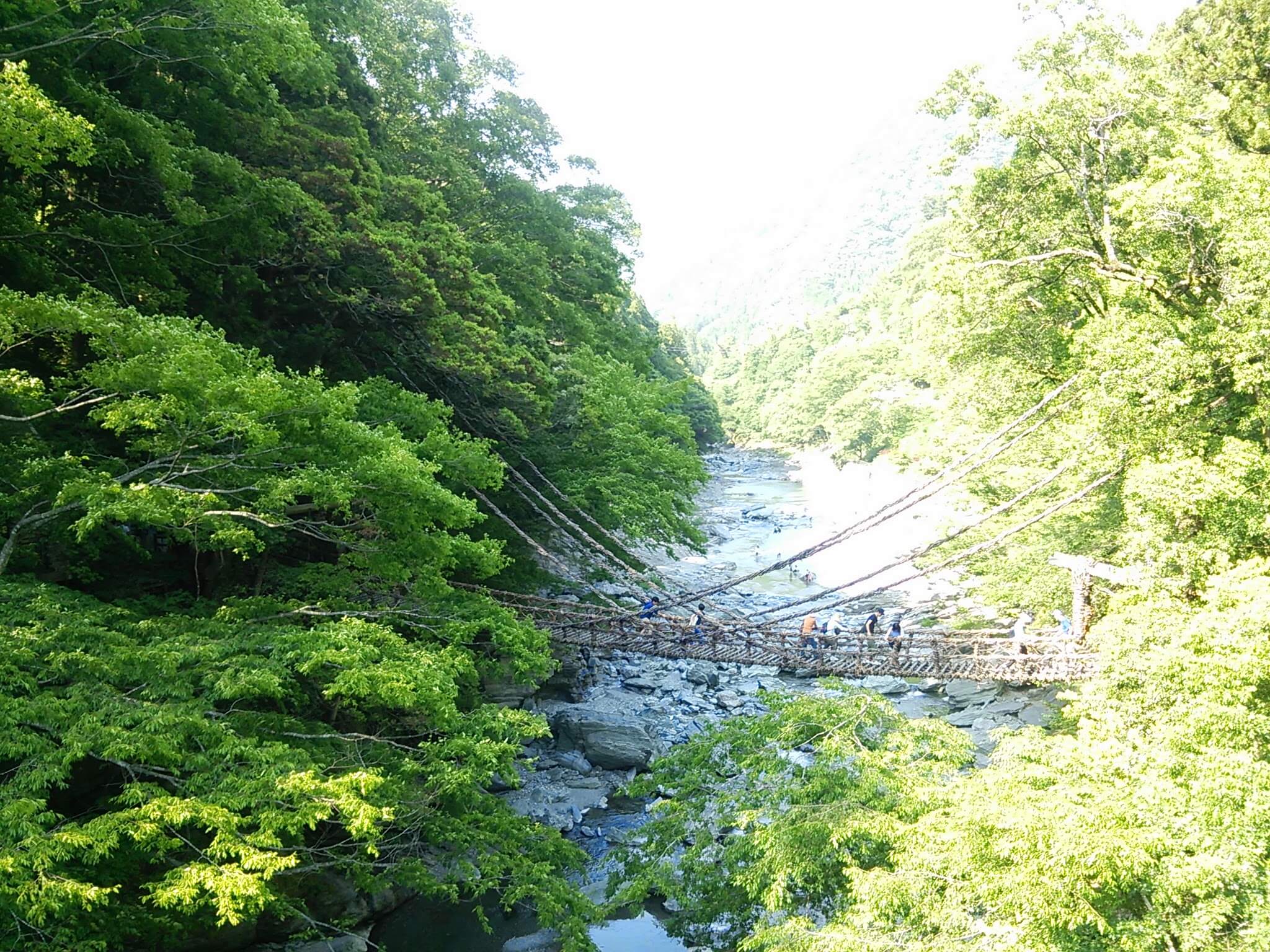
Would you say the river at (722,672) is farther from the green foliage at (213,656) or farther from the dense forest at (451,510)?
the green foliage at (213,656)

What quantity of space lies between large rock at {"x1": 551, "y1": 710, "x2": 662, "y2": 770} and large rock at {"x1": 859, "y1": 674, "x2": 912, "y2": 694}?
12.7 feet

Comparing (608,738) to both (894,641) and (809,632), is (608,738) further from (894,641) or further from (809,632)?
(894,641)

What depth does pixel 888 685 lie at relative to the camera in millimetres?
10992

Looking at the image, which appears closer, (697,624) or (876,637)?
(697,624)

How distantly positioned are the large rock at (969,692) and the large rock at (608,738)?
469 centimetres

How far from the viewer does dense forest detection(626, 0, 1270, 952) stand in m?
2.92

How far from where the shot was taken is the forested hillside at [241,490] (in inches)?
125

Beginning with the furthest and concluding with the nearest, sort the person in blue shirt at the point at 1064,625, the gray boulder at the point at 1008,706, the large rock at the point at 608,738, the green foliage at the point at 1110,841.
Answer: the gray boulder at the point at 1008,706 → the large rock at the point at 608,738 → the person in blue shirt at the point at 1064,625 → the green foliage at the point at 1110,841

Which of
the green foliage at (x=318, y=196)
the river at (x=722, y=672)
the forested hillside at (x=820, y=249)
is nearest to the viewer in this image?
the green foliage at (x=318, y=196)

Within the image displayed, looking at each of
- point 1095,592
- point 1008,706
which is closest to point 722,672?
point 1008,706

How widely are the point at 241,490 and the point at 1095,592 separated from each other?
846 centimetres

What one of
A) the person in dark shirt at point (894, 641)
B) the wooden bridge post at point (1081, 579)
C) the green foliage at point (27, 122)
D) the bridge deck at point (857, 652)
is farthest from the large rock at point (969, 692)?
the green foliage at point (27, 122)

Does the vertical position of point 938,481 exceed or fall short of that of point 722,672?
it exceeds it

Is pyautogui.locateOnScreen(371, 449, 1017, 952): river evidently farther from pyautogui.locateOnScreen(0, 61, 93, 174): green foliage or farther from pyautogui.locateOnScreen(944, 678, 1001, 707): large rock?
pyautogui.locateOnScreen(0, 61, 93, 174): green foliage
